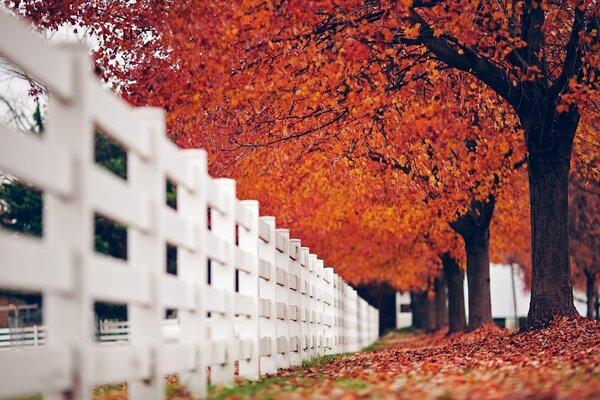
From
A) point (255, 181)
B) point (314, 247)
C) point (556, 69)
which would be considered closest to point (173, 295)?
point (556, 69)

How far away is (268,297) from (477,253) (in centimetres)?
1818

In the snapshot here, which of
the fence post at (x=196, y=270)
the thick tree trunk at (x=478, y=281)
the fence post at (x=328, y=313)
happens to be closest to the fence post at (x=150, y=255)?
the fence post at (x=196, y=270)

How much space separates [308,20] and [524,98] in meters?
4.15

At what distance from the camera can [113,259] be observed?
19.1 ft

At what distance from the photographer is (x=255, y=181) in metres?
→ 25.4

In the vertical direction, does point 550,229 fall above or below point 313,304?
above

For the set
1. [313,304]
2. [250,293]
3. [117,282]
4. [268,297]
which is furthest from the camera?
[313,304]

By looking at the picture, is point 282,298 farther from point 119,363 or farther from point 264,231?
point 119,363

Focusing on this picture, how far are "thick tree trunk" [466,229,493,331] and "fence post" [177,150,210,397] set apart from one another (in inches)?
853

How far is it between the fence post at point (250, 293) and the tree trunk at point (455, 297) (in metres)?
24.7

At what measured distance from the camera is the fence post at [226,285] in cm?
887

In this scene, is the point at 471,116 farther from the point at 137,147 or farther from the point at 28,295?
the point at 28,295

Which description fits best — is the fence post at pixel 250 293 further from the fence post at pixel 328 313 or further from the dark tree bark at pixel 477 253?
the dark tree bark at pixel 477 253

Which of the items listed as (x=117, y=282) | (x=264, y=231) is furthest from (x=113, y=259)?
(x=264, y=231)
